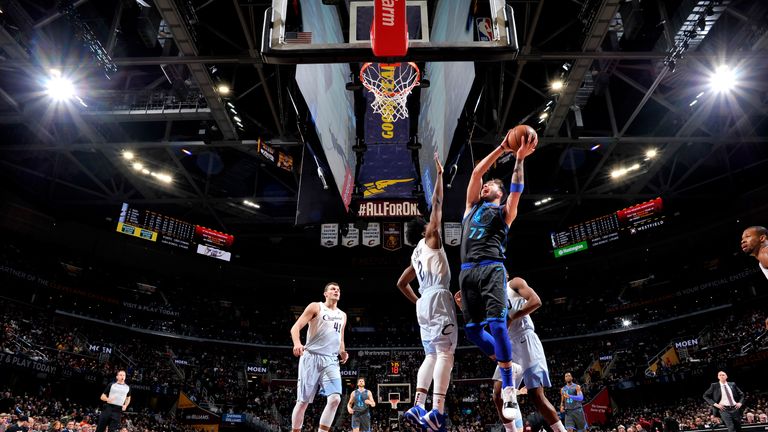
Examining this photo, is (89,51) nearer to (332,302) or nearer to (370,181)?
(370,181)

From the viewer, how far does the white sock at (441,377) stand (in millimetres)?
4400

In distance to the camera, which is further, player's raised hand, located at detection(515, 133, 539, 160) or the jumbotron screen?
the jumbotron screen

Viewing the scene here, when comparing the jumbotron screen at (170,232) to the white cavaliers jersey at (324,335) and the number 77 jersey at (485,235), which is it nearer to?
the white cavaliers jersey at (324,335)

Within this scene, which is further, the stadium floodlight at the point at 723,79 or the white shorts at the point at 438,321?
the stadium floodlight at the point at 723,79

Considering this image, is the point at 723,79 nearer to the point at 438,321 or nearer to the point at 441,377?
the point at 438,321

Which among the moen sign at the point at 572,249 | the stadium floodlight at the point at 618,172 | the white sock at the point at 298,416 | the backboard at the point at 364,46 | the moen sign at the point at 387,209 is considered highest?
the stadium floodlight at the point at 618,172

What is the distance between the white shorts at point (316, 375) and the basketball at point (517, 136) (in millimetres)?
3693

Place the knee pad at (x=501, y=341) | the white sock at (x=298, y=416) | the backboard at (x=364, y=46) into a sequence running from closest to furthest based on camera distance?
1. the knee pad at (x=501, y=341)
2. the backboard at (x=364, y=46)
3. the white sock at (x=298, y=416)

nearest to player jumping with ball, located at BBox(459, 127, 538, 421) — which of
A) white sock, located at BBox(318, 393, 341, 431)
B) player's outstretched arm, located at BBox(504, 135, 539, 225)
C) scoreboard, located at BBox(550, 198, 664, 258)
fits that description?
player's outstretched arm, located at BBox(504, 135, 539, 225)

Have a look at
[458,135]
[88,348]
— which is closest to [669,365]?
[458,135]

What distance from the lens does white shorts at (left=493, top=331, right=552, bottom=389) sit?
5109 mm

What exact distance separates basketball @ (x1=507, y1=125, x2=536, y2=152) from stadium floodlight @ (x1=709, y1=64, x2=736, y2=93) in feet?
43.6

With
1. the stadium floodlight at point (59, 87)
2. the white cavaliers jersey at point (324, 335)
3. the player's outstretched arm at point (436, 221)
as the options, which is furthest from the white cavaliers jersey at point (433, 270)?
the stadium floodlight at point (59, 87)

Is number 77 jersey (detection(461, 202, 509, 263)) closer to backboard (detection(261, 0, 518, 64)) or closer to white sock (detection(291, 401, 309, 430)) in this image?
backboard (detection(261, 0, 518, 64))
